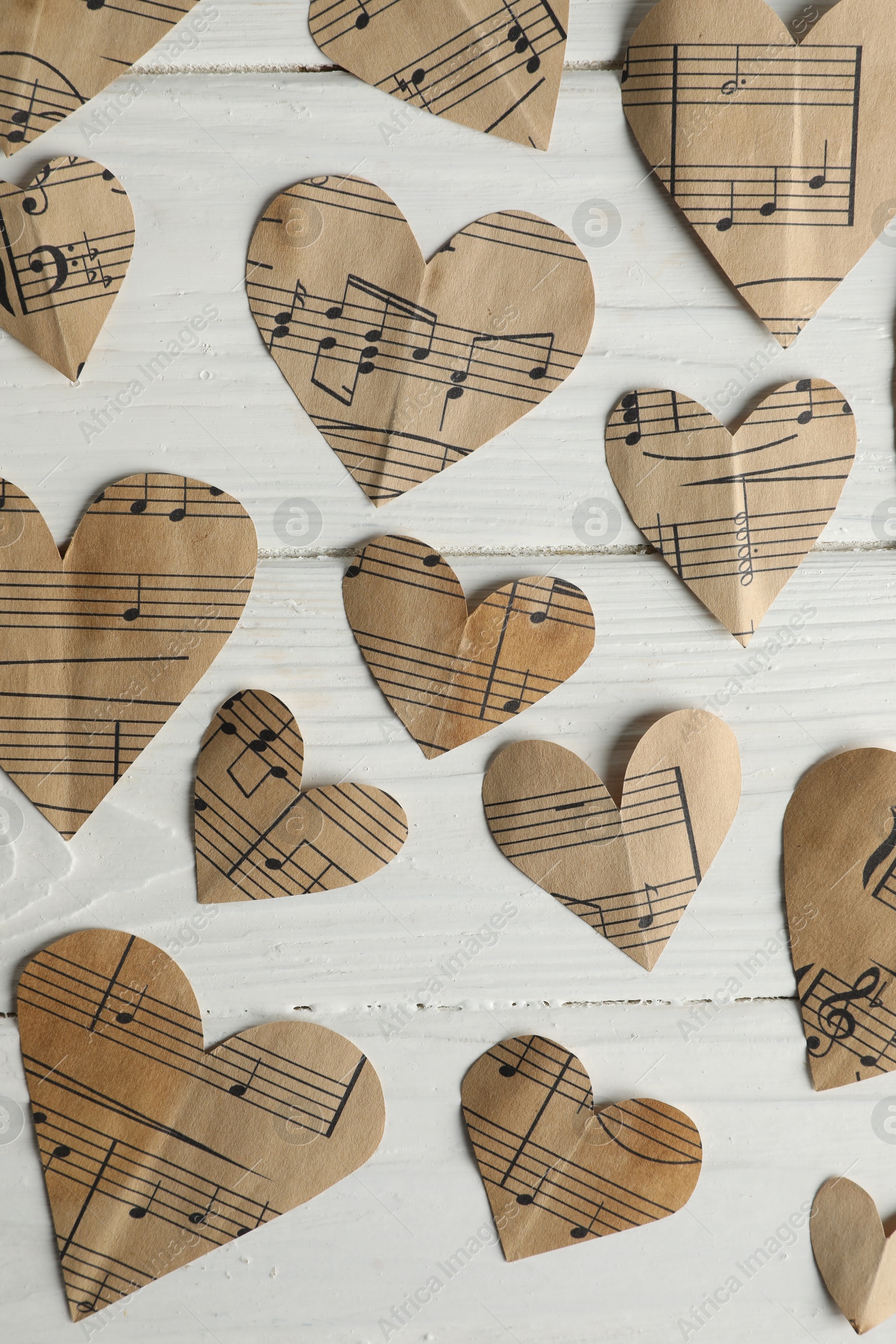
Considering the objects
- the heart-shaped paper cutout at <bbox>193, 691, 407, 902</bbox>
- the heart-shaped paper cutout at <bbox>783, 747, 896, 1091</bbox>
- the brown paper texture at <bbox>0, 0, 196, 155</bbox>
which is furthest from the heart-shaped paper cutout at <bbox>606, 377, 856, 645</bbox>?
the brown paper texture at <bbox>0, 0, 196, 155</bbox>

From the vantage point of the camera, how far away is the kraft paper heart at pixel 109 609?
618mm

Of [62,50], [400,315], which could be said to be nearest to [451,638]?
[400,315]

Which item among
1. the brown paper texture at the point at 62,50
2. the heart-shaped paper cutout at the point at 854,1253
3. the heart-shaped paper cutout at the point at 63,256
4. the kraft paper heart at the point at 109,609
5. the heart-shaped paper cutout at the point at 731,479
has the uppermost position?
the brown paper texture at the point at 62,50

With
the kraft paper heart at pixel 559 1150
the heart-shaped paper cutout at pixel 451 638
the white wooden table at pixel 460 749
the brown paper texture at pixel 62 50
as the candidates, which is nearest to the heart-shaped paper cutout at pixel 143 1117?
the white wooden table at pixel 460 749

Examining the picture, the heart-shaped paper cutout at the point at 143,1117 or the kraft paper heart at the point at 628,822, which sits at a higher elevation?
the kraft paper heart at the point at 628,822

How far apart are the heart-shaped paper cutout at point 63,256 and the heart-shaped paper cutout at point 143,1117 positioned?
41 cm

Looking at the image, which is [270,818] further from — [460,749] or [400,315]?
[400,315]

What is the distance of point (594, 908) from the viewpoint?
0.65m

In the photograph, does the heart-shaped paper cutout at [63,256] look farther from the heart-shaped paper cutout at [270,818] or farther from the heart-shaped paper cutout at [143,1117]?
the heart-shaped paper cutout at [143,1117]

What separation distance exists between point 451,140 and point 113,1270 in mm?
808

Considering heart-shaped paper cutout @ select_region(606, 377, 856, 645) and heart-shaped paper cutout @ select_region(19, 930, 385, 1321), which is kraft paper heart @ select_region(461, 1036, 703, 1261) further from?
heart-shaped paper cutout @ select_region(606, 377, 856, 645)

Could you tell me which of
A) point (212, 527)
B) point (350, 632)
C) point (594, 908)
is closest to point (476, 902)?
point (594, 908)

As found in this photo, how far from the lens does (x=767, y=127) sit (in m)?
0.61

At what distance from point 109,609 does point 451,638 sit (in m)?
0.23
